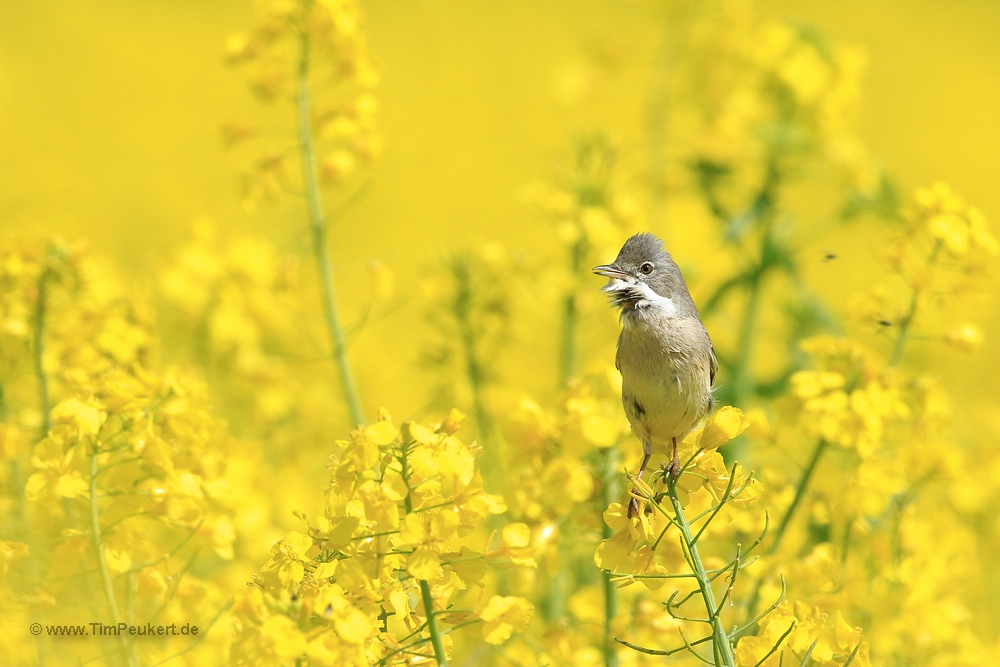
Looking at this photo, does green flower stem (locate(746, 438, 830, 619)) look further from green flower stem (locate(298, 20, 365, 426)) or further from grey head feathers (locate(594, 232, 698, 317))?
green flower stem (locate(298, 20, 365, 426))

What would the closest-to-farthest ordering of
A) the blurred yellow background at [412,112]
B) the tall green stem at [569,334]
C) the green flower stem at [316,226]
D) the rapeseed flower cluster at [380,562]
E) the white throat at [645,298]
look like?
the rapeseed flower cluster at [380,562], the white throat at [645,298], the green flower stem at [316,226], the tall green stem at [569,334], the blurred yellow background at [412,112]

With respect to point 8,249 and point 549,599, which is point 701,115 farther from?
point 8,249

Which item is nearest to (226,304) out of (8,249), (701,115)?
(8,249)

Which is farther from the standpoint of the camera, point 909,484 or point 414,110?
point 414,110

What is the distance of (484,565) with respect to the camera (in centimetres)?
172

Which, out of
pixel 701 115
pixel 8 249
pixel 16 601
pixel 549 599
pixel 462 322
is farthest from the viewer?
pixel 701 115

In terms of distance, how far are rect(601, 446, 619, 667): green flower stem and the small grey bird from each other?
0.08 meters

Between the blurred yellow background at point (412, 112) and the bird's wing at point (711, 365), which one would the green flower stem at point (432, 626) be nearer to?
the bird's wing at point (711, 365)

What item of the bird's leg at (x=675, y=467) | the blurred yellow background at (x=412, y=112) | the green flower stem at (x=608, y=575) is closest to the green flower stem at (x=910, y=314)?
the bird's leg at (x=675, y=467)

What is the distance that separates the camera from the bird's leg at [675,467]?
6.14 feet

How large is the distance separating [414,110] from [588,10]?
439cm

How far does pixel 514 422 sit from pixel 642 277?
0.46 metres

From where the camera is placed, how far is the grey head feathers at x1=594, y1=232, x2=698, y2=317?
2.36 m

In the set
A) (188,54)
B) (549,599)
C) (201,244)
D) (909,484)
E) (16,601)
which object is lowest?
(549,599)
